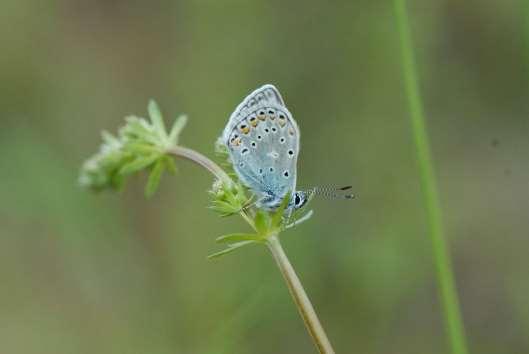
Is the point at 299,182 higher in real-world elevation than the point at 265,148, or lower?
higher

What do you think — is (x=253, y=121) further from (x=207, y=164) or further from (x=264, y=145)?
(x=207, y=164)

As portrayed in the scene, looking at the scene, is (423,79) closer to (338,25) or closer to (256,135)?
(338,25)

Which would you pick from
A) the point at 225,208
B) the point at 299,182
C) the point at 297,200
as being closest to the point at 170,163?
the point at 225,208

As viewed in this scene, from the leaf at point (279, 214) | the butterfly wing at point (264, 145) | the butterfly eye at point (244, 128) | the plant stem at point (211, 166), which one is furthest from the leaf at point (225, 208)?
the butterfly eye at point (244, 128)

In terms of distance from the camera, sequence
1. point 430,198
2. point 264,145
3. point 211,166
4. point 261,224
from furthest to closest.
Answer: point 264,145
point 430,198
point 211,166
point 261,224

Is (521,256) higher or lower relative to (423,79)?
lower

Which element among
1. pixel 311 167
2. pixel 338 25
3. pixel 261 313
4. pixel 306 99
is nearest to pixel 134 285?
pixel 261 313
